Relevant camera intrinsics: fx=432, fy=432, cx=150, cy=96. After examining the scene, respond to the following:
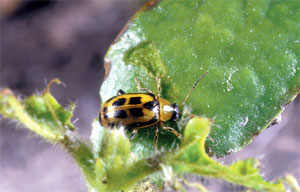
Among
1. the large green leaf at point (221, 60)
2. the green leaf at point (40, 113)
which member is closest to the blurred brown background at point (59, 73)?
the large green leaf at point (221, 60)

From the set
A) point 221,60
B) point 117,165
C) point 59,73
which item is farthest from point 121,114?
point 59,73

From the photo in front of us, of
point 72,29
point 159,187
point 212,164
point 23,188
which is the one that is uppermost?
point 72,29

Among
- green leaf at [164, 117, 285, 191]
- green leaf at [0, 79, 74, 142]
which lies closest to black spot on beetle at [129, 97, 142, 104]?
green leaf at [0, 79, 74, 142]

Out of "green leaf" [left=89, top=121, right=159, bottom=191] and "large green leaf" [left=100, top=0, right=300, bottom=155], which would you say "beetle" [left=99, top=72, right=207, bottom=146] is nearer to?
"large green leaf" [left=100, top=0, right=300, bottom=155]

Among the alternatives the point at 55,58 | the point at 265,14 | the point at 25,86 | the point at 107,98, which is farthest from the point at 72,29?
the point at 265,14

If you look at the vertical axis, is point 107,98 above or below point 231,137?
above

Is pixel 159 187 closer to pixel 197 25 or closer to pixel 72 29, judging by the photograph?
pixel 197 25

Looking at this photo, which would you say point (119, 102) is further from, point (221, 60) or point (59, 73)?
point (59, 73)
